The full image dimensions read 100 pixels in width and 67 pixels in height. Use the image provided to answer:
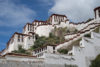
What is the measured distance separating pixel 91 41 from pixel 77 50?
156 inches

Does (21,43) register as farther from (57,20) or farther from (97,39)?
(97,39)

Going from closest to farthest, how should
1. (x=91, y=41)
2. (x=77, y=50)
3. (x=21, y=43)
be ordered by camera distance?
(x=77, y=50), (x=91, y=41), (x=21, y=43)

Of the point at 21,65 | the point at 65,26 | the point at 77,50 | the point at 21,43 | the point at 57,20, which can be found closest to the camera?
the point at 21,65

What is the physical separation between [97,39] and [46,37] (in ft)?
103

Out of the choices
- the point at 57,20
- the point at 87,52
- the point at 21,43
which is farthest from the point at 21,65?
the point at 57,20

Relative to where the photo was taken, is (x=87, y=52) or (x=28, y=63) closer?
(x=28, y=63)

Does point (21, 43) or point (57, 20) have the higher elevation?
point (57, 20)

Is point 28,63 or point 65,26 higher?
point 65,26

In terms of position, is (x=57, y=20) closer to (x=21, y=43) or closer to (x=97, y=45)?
(x=21, y=43)

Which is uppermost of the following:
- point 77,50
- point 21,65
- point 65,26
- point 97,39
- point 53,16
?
point 53,16

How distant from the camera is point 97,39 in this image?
3266 centimetres

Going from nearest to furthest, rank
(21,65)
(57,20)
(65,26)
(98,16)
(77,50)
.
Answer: (21,65), (77,50), (98,16), (65,26), (57,20)

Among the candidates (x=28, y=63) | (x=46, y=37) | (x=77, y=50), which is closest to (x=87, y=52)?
(x=77, y=50)

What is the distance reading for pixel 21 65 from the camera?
24703 mm
